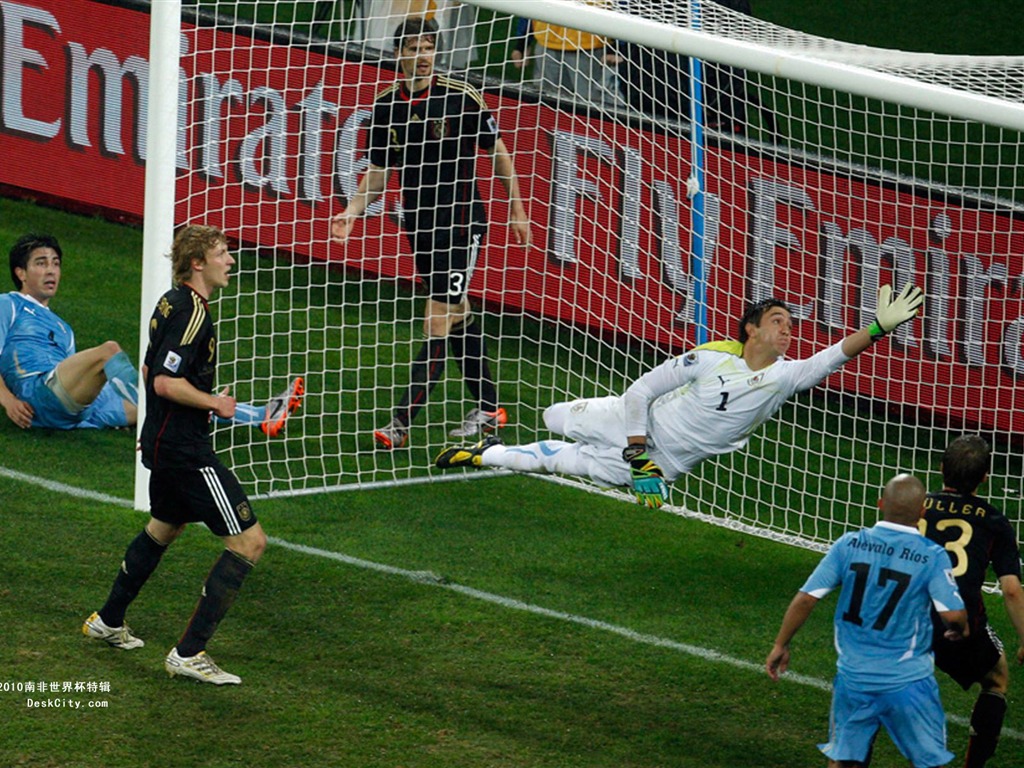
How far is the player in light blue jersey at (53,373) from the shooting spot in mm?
9852

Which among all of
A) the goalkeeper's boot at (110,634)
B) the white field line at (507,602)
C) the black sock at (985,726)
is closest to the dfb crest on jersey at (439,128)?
the white field line at (507,602)

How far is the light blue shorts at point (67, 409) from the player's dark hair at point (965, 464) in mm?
5301

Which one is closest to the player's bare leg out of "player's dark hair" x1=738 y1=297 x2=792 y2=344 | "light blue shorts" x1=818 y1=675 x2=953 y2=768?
"player's dark hair" x1=738 y1=297 x2=792 y2=344

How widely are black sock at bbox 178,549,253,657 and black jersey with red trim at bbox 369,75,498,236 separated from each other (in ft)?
11.7

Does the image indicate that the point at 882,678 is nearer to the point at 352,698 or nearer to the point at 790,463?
the point at 352,698

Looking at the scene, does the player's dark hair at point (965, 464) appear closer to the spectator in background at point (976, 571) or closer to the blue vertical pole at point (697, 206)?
the spectator in background at point (976, 571)

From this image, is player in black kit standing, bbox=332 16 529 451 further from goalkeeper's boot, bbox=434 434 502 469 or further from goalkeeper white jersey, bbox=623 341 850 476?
goalkeeper white jersey, bbox=623 341 850 476

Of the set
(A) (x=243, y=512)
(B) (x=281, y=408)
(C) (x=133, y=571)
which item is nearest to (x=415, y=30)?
(B) (x=281, y=408)

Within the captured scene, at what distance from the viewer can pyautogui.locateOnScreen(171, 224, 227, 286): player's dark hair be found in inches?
271

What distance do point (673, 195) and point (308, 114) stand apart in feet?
8.17

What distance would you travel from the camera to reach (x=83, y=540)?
844 centimetres

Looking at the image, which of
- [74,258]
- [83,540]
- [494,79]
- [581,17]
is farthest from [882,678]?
[74,258]

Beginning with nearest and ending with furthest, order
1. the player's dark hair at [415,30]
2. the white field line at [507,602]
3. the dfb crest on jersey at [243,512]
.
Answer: the dfb crest on jersey at [243,512]
the white field line at [507,602]
the player's dark hair at [415,30]

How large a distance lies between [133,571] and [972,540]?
3.47 metres
